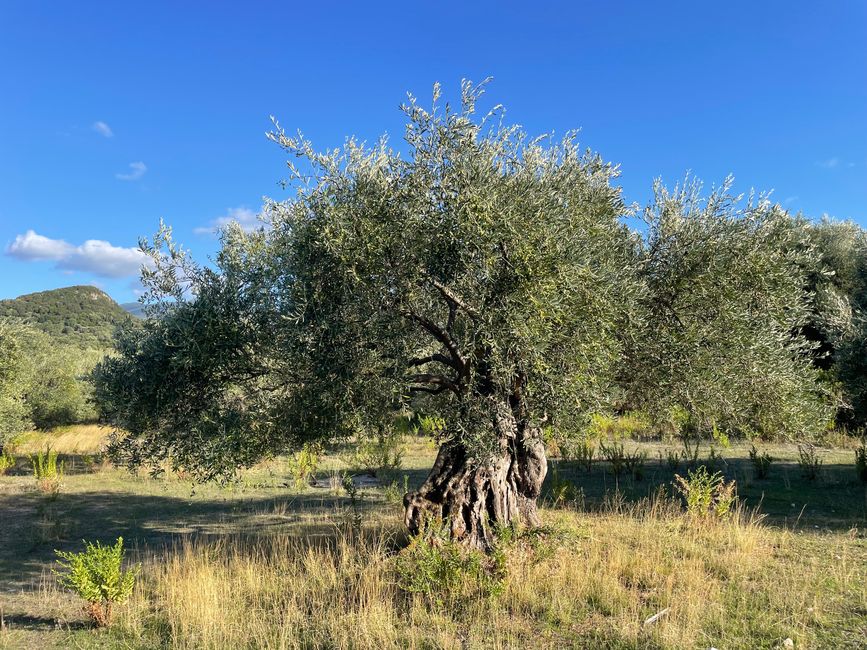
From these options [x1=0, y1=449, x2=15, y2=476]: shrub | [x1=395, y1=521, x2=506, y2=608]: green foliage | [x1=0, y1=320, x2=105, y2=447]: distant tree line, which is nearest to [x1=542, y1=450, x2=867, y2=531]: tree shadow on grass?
[x1=395, y1=521, x2=506, y2=608]: green foliage

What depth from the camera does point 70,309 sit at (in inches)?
4491

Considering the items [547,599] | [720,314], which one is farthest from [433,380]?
[720,314]

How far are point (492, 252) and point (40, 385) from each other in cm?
3253

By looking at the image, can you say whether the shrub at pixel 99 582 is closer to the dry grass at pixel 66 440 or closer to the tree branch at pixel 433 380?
the tree branch at pixel 433 380

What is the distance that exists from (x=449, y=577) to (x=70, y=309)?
132720 millimetres

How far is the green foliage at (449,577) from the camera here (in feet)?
24.0

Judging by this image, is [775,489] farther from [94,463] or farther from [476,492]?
[94,463]

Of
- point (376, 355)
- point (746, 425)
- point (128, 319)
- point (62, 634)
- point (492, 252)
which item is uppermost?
point (492, 252)

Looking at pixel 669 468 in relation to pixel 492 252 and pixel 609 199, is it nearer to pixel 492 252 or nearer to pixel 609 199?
pixel 609 199

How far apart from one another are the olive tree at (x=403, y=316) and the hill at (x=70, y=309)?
9356cm

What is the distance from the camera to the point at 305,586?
830 cm

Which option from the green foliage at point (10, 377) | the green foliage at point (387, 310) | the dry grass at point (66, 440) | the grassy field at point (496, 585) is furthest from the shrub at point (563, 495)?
the dry grass at point (66, 440)

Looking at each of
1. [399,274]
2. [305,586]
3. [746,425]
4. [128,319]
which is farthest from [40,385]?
[746,425]

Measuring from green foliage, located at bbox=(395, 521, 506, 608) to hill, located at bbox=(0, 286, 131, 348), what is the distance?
96.1 meters
